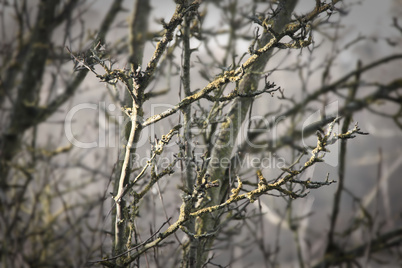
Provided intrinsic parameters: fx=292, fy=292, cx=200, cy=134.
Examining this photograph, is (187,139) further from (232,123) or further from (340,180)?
(340,180)

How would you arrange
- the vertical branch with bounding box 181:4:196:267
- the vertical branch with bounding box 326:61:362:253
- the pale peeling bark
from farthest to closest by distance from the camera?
the vertical branch with bounding box 326:61:362:253 → the pale peeling bark → the vertical branch with bounding box 181:4:196:267

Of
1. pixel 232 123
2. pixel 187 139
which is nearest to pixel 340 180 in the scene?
pixel 232 123

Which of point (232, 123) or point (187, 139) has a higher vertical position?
point (232, 123)

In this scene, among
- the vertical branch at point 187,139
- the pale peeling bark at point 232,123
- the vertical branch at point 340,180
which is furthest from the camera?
the vertical branch at point 340,180

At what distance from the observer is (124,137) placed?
5.16 feet

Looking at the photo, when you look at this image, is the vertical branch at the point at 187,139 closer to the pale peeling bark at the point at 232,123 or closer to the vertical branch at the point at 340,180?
the pale peeling bark at the point at 232,123

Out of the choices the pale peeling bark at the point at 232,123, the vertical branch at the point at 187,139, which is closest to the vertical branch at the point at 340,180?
the pale peeling bark at the point at 232,123

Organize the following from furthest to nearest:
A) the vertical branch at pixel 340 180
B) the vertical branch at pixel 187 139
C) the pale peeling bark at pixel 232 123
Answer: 1. the vertical branch at pixel 340 180
2. the pale peeling bark at pixel 232 123
3. the vertical branch at pixel 187 139

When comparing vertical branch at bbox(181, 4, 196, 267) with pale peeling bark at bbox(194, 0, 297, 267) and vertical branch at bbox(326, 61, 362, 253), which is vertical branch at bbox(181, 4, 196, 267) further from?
vertical branch at bbox(326, 61, 362, 253)

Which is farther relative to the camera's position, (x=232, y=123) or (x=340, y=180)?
(x=340, y=180)

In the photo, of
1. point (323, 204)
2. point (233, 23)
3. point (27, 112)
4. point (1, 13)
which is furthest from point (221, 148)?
point (323, 204)

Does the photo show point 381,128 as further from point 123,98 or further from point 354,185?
point 123,98

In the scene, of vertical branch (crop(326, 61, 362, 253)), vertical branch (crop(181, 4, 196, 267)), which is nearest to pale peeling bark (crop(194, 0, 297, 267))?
vertical branch (crop(181, 4, 196, 267))

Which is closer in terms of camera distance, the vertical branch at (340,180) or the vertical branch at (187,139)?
the vertical branch at (187,139)
